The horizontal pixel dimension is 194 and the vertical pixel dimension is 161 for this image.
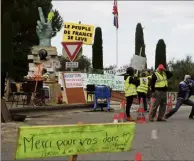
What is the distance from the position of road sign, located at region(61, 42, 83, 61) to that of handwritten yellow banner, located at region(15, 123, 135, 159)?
12468mm

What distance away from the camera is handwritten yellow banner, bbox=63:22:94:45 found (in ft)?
79.7

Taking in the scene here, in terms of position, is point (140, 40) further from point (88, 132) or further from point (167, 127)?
point (88, 132)

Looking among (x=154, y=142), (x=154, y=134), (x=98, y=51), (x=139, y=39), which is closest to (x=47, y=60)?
(x=154, y=134)

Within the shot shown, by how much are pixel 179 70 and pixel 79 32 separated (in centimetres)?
3211

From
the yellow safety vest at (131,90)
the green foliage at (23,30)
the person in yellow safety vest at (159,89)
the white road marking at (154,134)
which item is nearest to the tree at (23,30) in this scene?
the green foliage at (23,30)

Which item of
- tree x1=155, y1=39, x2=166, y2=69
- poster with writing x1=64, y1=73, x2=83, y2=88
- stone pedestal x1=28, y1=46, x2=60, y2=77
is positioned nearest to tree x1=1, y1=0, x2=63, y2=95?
stone pedestal x1=28, y1=46, x2=60, y2=77

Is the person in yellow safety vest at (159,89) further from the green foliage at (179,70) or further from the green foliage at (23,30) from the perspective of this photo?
the green foliage at (179,70)

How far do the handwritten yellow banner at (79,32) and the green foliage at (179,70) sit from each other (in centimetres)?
2481

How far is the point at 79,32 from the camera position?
24547mm

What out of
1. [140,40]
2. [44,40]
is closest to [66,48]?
[44,40]

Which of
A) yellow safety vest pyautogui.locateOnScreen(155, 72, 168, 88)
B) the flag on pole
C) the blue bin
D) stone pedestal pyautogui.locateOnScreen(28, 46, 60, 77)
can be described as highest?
the flag on pole

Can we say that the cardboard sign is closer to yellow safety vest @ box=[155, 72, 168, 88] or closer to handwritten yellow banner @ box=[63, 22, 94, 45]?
handwritten yellow banner @ box=[63, 22, 94, 45]

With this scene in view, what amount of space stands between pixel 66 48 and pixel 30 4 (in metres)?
20.5

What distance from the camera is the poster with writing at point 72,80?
2189cm
